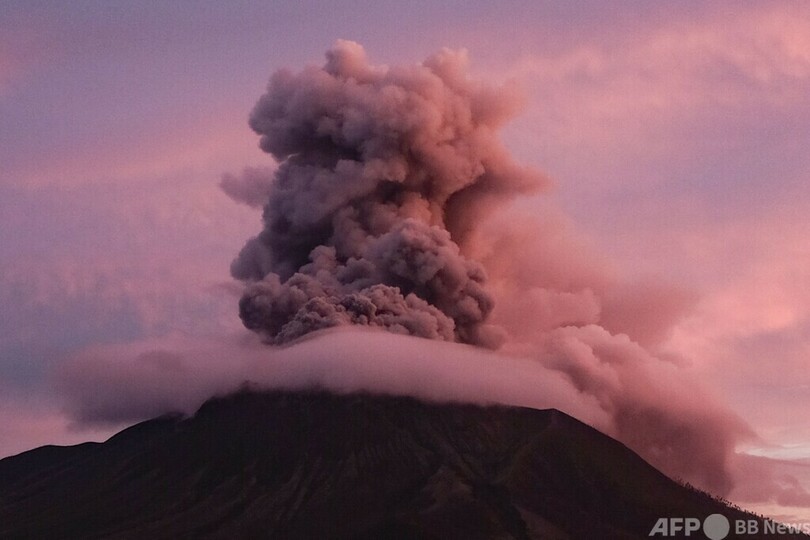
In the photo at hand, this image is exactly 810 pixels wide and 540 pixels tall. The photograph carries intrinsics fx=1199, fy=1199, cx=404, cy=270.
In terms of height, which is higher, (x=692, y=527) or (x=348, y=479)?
(x=348, y=479)

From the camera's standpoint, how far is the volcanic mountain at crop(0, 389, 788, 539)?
479ft

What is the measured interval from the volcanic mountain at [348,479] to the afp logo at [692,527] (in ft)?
5.23

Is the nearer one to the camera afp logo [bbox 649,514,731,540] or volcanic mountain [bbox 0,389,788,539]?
volcanic mountain [bbox 0,389,788,539]

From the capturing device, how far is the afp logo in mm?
150375

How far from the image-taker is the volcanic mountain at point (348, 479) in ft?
479

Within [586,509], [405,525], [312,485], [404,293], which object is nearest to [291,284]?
[404,293]

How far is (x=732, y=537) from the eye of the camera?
15750 centimetres

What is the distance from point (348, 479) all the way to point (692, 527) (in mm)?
45163

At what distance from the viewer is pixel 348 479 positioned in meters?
157

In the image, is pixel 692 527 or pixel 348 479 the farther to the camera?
pixel 348 479

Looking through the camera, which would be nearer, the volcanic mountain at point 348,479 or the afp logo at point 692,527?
the volcanic mountain at point 348,479

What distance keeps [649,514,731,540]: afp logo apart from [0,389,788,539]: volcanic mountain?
1.59 meters

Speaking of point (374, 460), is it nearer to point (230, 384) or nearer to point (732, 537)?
point (230, 384)

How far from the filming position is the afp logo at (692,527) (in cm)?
15038
